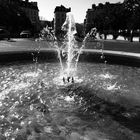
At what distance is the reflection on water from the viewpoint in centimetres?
571

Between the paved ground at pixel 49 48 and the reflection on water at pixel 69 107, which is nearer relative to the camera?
the reflection on water at pixel 69 107

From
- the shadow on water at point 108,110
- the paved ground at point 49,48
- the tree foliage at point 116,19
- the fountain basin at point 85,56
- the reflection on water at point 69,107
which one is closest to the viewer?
the reflection on water at point 69,107

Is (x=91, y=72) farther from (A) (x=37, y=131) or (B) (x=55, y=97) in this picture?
(A) (x=37, y=131)

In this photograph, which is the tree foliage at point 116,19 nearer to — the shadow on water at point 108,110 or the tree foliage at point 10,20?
the tree foliage at point 10,20

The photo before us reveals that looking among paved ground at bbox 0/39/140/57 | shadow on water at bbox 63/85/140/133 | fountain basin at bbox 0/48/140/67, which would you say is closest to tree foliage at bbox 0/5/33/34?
paved ground at bbox 0/39/140/57

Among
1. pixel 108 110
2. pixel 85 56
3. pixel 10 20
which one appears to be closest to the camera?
pixel 108 110

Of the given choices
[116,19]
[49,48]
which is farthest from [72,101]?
[116,19]

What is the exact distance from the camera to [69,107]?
7281mm

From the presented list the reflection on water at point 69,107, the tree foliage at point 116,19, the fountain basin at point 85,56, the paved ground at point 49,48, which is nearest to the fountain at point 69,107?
the reflection on water at point 69,107

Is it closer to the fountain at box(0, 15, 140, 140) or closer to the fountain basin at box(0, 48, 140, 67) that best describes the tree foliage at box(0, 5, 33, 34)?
the fountain basin at box(0, 48, 140, 67)

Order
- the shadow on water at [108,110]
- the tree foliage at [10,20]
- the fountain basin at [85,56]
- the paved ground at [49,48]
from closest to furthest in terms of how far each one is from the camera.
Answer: the shadow on water at [108,110] < the fountain basin at [85,56] < the paved ground at [49,48] < the tree foliage at [10,20]

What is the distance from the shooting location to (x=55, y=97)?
825cm

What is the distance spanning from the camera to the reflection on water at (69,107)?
5.71 m

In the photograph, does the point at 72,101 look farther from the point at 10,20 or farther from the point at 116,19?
the point at 116,19
